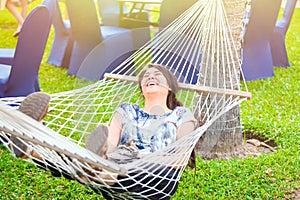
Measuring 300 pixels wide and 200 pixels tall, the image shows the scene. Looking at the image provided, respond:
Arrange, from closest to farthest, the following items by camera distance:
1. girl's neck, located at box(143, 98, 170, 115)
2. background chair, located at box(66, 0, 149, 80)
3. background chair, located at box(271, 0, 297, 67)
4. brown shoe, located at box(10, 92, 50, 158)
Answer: brown shoe, located at box(10, 92, 50, 158) < girl's neck, located at box(143, 98, 170, 115) < background chair, located at box(66, 0, 149, 80) < background chair, located at box(271, 0, 297, 67)

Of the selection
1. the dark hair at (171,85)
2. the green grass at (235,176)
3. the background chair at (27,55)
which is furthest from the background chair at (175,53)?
the background chair at (27,55)

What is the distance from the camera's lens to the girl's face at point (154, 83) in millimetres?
2389

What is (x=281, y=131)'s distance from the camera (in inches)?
137

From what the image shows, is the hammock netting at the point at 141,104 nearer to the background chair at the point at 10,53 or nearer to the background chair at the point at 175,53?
the background chair at the point at 175,53

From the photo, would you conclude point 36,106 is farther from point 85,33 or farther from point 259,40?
point 259,40

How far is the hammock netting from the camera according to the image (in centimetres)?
172

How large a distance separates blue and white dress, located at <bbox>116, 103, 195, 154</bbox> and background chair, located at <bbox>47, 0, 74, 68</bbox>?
292 cm

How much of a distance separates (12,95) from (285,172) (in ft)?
5.40

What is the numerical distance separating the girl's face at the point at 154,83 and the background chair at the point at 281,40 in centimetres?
313

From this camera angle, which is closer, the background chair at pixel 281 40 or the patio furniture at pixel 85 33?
the patio furniture at pixel 85 33

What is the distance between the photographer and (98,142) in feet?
6.19

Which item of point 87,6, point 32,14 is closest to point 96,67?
point 32,14

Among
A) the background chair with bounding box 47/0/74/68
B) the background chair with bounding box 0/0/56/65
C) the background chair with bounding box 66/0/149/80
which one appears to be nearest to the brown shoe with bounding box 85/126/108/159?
the background chair with bounding box 0/0/56/65

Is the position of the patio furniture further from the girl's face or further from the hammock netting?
the girl's face
